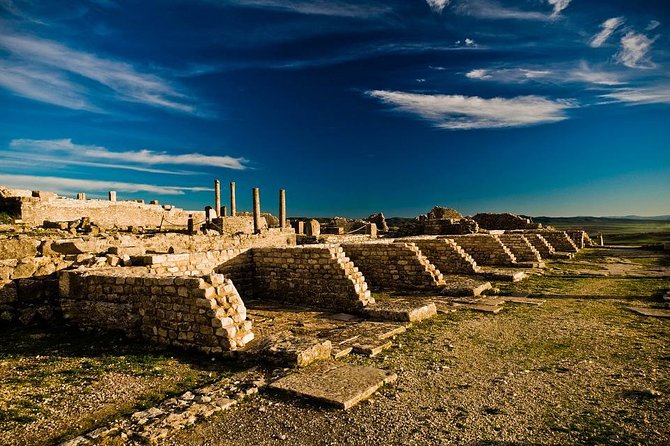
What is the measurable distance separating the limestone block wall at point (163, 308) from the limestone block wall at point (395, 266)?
6.72 m

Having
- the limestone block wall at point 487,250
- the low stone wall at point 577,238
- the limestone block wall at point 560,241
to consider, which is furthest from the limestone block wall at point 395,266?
the low stone wall at point 577,238

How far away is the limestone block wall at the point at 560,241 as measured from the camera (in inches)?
977

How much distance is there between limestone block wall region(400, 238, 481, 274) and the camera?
14.9m

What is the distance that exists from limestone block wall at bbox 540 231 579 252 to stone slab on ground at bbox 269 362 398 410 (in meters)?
24.1

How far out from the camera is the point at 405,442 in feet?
12.1

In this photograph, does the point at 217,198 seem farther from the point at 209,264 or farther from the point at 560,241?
the point at 560,241

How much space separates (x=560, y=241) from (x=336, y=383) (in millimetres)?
25097

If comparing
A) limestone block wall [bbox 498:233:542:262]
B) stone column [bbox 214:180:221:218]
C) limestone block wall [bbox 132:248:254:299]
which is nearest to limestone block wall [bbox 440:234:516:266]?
limestone block wall [bbox 498:233:542:262]

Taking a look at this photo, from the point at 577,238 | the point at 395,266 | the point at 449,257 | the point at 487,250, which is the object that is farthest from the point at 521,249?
the point at 577,238

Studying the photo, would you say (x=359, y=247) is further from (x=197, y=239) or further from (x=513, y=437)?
(x=513, y=437)

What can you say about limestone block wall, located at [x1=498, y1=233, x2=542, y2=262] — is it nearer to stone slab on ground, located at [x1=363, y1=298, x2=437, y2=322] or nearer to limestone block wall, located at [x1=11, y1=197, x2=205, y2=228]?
stone slab on ground, located at [x1=363, y1=298, x2=437, y2=322]

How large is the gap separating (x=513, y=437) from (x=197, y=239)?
37.7 ft

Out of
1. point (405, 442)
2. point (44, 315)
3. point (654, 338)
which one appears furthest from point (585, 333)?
point (44, 315)

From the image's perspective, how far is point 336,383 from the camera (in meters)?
4.91
